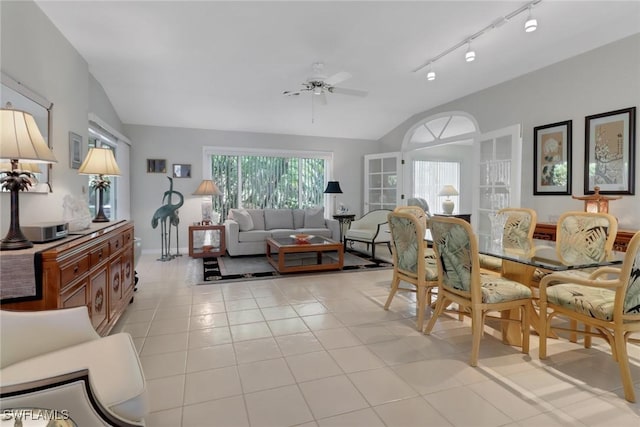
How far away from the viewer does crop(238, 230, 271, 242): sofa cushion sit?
225 inches

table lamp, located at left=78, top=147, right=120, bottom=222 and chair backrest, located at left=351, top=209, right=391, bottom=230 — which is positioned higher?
table lamp, located at left=78, top=147, right=120, bottom=222

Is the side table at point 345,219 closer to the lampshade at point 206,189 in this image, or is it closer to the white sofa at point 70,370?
the lampshade at point 206,189

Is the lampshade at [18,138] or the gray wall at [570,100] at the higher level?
the gray wall at [570,100]

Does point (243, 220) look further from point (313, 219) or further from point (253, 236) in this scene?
point (313, 219)

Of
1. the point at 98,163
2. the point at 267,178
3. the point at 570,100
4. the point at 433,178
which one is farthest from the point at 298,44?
the point at 433,178

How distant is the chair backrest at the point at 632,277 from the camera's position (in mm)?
1833

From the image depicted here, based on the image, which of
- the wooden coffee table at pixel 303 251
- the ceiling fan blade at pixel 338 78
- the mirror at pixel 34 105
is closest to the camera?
the mirror at pixel 34 105

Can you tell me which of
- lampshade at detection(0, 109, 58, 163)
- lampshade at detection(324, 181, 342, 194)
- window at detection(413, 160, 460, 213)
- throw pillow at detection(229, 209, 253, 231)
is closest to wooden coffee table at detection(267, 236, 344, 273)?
throw pillow at detection(229, 209, 253, 231)

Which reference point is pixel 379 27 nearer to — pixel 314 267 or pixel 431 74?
pixel 431 74

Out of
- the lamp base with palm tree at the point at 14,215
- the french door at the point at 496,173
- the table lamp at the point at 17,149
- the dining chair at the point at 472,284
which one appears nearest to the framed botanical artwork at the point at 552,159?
the french door at the point at 496,173

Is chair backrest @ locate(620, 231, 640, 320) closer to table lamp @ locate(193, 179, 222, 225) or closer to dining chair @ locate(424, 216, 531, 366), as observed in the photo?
dining chair @ locate(424, 216, 531, 366)

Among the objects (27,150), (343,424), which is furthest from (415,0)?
(343,424)

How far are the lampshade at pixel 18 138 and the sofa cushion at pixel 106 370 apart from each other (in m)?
0.98

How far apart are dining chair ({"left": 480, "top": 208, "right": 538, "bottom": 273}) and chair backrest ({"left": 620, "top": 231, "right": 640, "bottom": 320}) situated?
3.78ft
